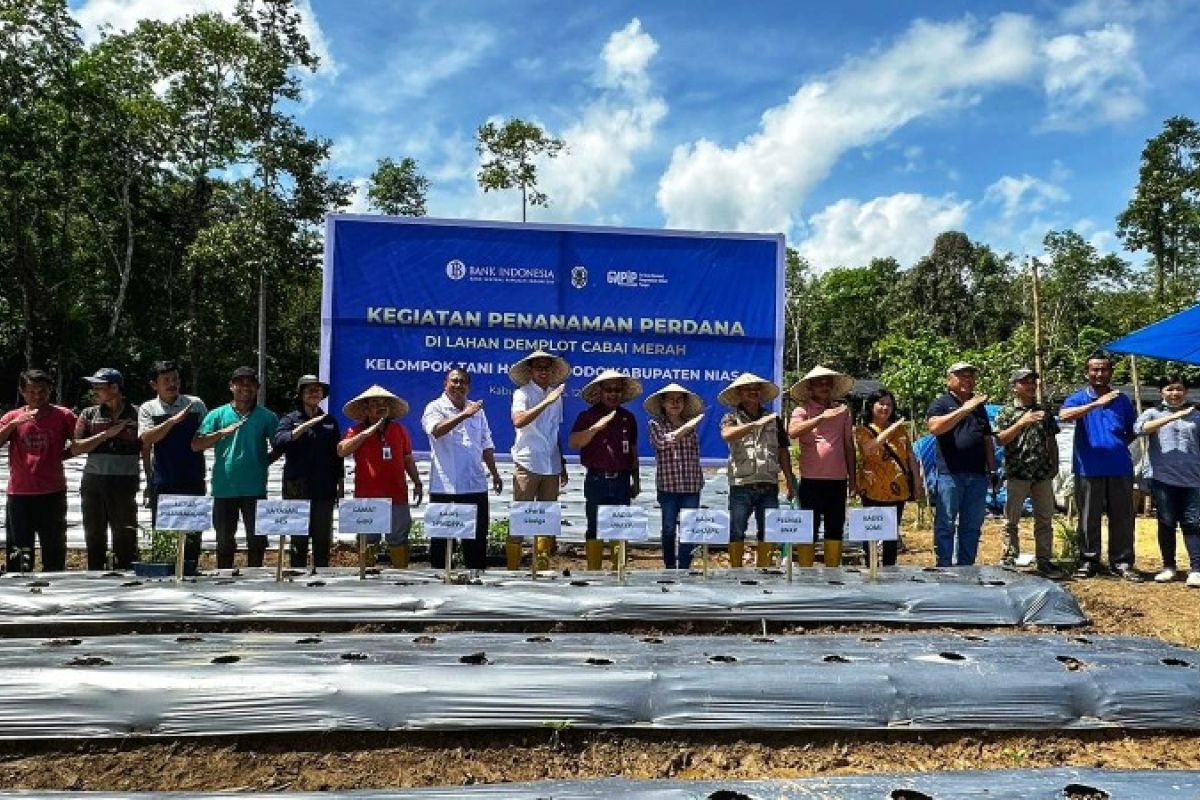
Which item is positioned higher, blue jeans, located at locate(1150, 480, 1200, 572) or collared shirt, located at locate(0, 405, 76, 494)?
collared shirt, located at locate(0, 405, 76, 494)

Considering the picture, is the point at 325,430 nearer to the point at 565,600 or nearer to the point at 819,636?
the point at 565,600

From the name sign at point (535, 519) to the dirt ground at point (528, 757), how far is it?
56.7 inches

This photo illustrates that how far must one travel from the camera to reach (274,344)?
26.7 metres

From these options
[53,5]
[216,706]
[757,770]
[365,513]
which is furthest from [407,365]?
[53,5]

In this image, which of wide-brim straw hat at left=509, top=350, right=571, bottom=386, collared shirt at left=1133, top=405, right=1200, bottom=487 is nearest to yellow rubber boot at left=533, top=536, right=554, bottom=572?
wide-brim straw hat at left=509, top=350, right=571, bottom=386

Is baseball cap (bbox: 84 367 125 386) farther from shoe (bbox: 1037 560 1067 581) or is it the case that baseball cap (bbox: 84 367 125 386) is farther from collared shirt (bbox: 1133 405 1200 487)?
collared shirt (bbox: 1133 405 1200 487)

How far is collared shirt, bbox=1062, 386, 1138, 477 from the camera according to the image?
5.58m

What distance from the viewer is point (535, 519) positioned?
4.17 meters

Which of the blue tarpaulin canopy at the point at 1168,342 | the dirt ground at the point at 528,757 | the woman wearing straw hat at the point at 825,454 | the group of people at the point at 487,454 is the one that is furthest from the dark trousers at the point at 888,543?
the blue tarpaulin canopy at the point at 1168,342

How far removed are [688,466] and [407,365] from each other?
8.48 feet

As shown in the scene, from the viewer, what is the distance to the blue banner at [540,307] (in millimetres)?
6430

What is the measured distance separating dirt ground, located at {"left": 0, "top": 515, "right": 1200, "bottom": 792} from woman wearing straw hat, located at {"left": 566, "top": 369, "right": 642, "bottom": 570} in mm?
2333

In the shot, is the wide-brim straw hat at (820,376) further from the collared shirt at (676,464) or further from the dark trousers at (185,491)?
the dark trousers at (185,491)

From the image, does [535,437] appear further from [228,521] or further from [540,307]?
[228,521]
